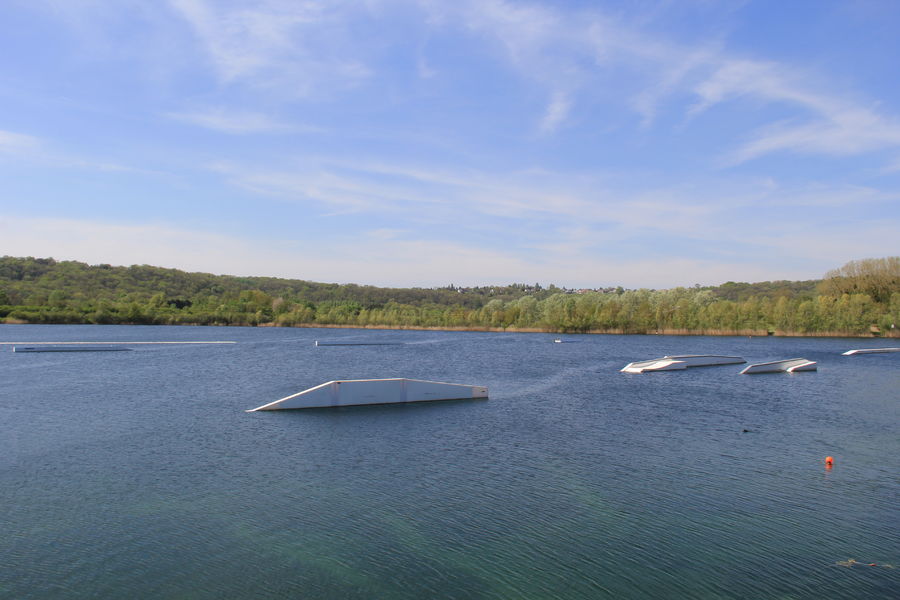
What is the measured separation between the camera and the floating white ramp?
28062 mm

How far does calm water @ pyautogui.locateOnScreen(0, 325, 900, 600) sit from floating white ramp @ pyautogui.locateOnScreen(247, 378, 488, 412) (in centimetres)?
95

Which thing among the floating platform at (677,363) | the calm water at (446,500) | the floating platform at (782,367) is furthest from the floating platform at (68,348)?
the floating platform at (782,367)

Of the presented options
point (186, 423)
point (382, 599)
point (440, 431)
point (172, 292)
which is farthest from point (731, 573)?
point (172, 292)

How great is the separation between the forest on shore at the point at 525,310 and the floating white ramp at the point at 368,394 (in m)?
111

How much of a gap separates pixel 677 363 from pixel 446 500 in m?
45.1

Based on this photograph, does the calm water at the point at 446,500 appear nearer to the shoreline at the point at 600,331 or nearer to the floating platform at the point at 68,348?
the floating platform at the point at 68,348

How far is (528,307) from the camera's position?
168375mm

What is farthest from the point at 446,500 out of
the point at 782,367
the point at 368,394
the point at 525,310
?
the point at 525,310

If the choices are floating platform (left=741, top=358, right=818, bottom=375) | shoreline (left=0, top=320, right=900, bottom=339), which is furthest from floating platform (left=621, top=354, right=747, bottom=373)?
shoreline (left=0, top=320, right=900, bottom=339)

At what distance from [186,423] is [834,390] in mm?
40338

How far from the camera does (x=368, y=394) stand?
29.4 metres

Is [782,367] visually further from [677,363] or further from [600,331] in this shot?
[600,331]

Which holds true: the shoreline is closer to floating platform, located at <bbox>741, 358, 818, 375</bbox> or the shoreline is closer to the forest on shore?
the forest on shore

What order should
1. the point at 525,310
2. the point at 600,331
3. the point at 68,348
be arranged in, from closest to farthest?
1. the point at 68,348
2. the point at 600,331
3. the point at 525,310
